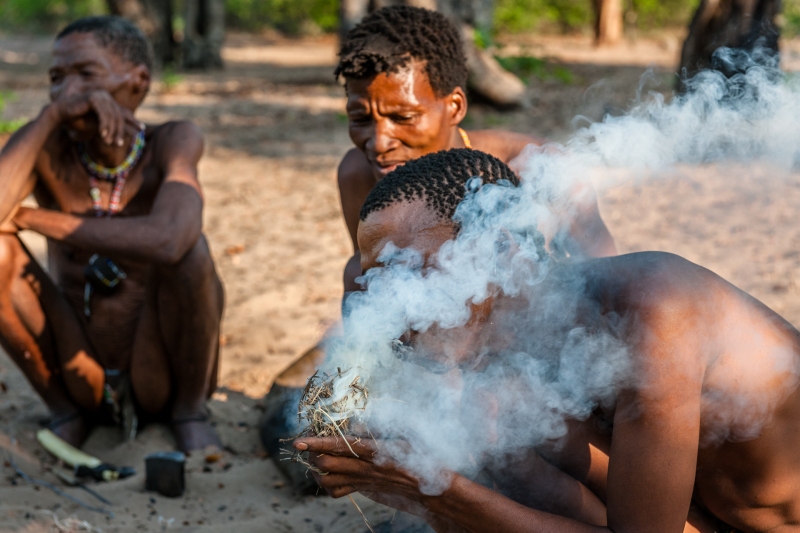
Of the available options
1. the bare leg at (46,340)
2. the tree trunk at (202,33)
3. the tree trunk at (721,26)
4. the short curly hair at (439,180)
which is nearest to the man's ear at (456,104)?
the short curly hair at (439,180)

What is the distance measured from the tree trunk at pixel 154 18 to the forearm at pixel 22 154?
1163 cm

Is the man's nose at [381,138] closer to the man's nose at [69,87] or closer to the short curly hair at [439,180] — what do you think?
the short curly hair at [439,180]

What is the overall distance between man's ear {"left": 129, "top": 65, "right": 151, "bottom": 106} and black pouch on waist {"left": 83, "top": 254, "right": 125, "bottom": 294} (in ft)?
2.67

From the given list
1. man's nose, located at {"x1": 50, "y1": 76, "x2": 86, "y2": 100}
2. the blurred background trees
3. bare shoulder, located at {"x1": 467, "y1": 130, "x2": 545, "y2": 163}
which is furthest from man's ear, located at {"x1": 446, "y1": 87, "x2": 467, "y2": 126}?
the blurred background trees

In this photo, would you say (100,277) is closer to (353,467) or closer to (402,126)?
Answer: (402,126)

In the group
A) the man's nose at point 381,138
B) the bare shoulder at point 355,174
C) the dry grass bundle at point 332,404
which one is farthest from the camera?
the bare shoulder at point 355,174

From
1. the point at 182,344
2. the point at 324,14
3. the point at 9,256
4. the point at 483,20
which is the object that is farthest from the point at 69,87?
the point at 324,14

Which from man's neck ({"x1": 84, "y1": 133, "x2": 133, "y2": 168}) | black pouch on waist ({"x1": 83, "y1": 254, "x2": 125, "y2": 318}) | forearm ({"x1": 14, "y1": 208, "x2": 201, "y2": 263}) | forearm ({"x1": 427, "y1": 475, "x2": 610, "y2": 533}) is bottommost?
black pouch on waist ({"x1": 83, "y1": 254, "x2": 125, "y2": 318})

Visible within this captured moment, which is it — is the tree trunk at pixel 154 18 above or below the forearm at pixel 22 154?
below

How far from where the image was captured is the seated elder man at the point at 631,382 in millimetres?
1765

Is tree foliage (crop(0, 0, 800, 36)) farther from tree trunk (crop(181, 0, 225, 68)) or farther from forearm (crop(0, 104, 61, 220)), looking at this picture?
forearm (crop(0, 104, 61, 220))

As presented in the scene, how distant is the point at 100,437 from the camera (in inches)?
142

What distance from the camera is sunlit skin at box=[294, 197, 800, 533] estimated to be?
5.77 ft

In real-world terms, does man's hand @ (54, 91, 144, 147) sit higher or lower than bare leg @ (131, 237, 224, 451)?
higher
